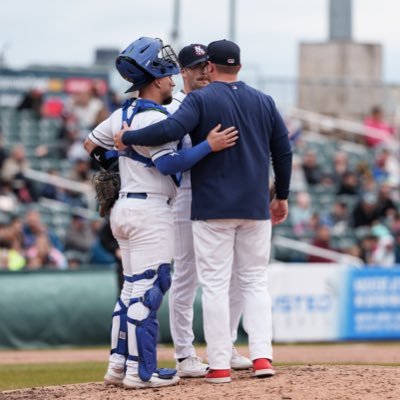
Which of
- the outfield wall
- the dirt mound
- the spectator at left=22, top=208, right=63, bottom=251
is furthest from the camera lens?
the spectator at left=22, top=208, right=63, bottom=251

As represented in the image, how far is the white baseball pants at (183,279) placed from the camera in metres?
8.45

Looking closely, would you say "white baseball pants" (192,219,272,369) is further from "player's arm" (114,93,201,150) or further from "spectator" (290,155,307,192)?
"spectator" (290,155,307,192)

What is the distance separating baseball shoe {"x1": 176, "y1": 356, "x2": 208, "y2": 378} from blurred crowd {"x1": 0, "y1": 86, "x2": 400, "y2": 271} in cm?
881

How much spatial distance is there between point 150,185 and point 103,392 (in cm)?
145

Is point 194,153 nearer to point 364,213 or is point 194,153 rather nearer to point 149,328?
point 149,328

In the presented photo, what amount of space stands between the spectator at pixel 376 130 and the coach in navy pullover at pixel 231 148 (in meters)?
18.1

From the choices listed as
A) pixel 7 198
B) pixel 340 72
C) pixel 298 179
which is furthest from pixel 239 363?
pixel 340 72

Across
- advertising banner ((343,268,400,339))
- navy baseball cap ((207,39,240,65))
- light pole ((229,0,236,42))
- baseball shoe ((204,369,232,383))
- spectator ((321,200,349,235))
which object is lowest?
advertising banner ((343,268,400,339))

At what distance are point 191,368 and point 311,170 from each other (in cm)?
1507

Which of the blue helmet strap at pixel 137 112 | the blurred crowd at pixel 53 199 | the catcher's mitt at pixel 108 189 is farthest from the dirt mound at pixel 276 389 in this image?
the blurred crowd at pixel 53 199

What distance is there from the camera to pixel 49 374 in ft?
38.9

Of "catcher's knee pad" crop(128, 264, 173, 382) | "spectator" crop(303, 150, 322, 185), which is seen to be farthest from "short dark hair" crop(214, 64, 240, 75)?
"spectator" crop(303, 150, 322, 185)

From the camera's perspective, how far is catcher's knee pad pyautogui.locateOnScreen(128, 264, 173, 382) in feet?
26.3

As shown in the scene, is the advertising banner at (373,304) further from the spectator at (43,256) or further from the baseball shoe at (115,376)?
the baseball shoe at (115,376)
